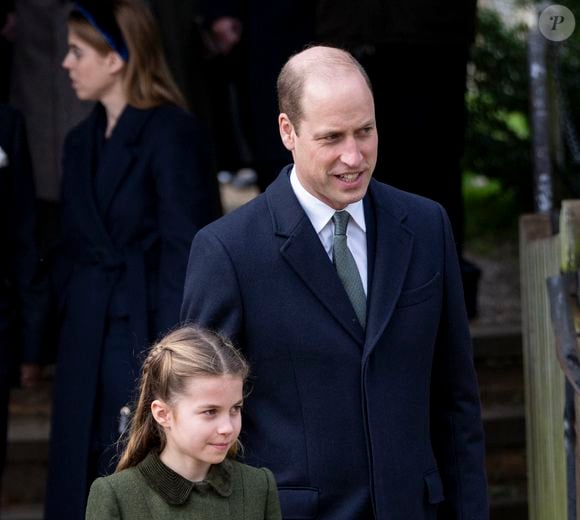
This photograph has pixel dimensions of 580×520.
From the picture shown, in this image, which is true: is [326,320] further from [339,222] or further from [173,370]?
[173,370]

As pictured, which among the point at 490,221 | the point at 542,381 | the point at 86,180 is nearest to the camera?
the point at 542,381

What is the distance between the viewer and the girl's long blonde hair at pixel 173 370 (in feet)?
10.7

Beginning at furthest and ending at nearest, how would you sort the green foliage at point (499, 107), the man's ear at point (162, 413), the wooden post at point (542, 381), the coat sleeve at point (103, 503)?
the green foliage at point (499, 107) → the wooden post at point (542, 381) → the man's ear at point (162, 413) → the coat sleeve at point (103, 503)

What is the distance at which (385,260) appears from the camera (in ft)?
11.8

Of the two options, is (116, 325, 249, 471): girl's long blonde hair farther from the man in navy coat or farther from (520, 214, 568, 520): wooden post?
(520, 214, 568, 520): wooden post

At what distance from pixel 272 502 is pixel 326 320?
0.46 meters

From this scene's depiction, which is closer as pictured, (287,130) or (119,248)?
(287,130)

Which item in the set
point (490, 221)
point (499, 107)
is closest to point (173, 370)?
point (499, 107)

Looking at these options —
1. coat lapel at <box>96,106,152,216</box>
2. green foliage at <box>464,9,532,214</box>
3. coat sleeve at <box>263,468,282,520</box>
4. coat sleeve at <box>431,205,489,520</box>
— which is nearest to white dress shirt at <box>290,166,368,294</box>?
coat sleeve at <box>431,205,489,520</box>

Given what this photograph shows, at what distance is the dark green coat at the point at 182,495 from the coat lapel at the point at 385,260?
425 mm

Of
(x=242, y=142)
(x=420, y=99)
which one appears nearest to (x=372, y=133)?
(x=420, y=99)

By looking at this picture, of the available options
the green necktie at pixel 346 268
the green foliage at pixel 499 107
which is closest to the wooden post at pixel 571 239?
the green necktie at pixel 346 268

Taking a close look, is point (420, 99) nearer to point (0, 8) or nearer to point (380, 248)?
point (0, 8)

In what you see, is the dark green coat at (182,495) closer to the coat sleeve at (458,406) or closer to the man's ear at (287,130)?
the coat sleeve at (458,406)
